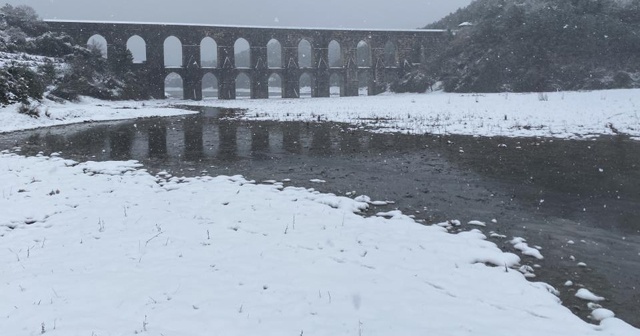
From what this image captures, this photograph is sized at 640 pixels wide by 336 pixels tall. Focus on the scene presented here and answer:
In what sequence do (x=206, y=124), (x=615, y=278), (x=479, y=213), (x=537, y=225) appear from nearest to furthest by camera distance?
(x=615, y=278)
(x=537, y=225)
(x=479, y=213)
(x=206, y=124)

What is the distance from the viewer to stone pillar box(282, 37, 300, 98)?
191ft

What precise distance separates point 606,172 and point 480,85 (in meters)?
37.5

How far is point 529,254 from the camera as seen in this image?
5.09 metres

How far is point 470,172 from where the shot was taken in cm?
970

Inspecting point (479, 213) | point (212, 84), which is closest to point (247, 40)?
point (479, 213)

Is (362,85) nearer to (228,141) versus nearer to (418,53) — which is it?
(418,53)

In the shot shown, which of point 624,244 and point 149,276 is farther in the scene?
point 624,244

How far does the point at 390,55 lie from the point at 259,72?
2006cm

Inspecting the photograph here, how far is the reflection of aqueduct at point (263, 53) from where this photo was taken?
5247cm

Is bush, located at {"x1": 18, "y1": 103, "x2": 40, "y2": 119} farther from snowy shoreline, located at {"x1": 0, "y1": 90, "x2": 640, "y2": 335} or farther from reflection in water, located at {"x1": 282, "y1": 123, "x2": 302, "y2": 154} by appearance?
snowy shoreline, located at {"x1": 0, "y1": 90, "x2": 640, "y2": 335}

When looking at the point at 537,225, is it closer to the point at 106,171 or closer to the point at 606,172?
the point at 606,172

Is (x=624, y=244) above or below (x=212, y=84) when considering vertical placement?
below

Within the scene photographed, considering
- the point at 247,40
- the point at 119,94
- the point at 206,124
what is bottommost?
the point at 206,124

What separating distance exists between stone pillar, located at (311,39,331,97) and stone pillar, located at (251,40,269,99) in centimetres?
667
